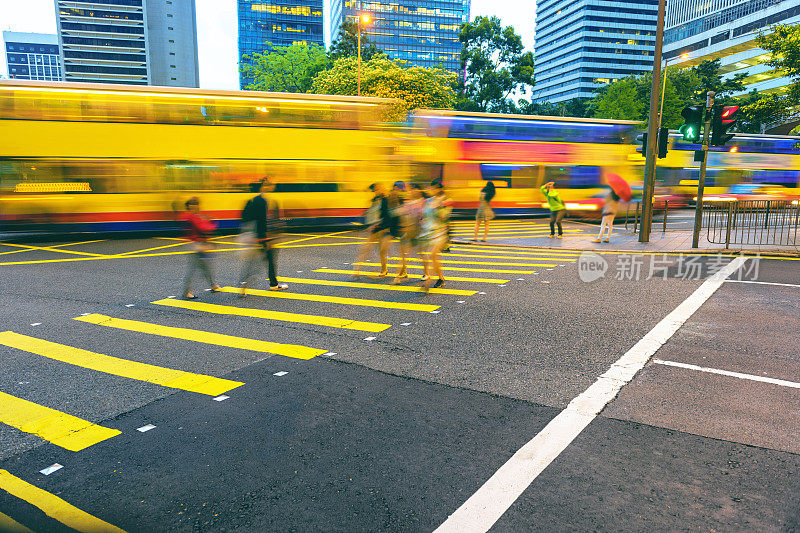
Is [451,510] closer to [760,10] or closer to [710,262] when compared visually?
[710,262]

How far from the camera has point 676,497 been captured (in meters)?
3.29

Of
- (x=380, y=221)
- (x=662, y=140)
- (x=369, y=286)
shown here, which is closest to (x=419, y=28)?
(x=662, y=140)

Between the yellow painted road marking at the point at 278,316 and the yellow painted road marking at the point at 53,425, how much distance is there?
3333 millimetres

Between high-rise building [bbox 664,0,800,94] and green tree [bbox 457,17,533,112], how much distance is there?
37.8 meters

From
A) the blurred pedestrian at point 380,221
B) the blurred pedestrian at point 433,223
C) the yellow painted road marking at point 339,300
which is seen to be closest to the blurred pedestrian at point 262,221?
the yellow painted road marking at point 339,300

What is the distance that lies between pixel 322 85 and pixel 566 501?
38.5 metres

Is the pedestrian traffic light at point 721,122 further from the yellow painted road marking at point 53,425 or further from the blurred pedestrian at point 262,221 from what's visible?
the yellow painted road marking at point 53,425

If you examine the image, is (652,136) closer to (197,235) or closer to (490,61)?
(197,235)

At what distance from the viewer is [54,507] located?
323 cm

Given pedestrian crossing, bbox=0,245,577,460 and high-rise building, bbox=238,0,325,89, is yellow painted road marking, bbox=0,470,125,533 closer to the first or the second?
pedestrian crossing, bbox=0,245,577,460

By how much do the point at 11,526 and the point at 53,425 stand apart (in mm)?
1579

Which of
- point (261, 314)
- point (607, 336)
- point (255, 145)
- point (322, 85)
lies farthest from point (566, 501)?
point (322, 85)

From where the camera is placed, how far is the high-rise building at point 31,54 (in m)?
170

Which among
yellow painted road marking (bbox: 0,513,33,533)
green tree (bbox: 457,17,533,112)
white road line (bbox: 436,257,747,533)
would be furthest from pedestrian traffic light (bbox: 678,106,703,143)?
green tree (bbox: 457,17,533,112)
